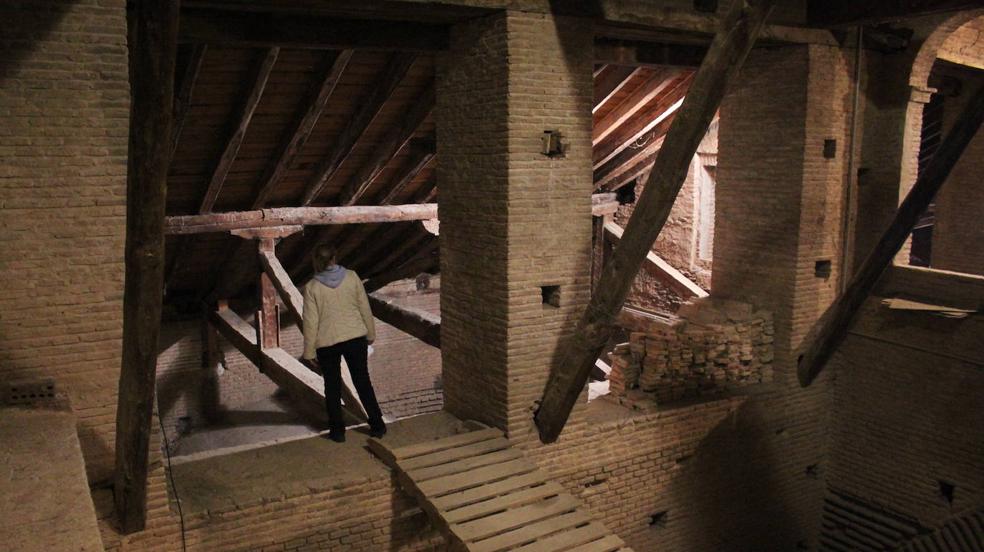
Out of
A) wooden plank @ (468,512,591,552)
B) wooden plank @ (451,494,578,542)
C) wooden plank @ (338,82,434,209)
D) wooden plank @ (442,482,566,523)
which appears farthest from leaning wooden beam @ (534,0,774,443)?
wooden plank @ (338,82,434,209)

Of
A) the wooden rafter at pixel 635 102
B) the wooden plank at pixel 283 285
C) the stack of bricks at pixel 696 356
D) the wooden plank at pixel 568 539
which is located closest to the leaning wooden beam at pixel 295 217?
the wooden plank at pixel 283 285

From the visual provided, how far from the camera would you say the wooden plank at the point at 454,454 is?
567 cm

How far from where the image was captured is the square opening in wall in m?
6.25

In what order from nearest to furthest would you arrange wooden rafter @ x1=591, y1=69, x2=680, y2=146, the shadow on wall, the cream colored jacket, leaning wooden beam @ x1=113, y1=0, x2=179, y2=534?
1. leaning wooden beam @ x1=113, y1=0, x2=179, y2=534
2. the shadow on wall
3. the cream colored jacket
4. wooden rafter @ x1=591, y1=69, x2=680, y2=146

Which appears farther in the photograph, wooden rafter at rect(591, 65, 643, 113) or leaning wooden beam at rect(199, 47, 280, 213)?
wooden rafter at rect(591, 65, 643, 113)

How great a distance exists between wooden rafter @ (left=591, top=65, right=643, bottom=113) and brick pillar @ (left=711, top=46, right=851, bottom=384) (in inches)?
43.5

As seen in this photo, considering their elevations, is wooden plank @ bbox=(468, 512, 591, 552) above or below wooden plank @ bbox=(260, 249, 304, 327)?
below

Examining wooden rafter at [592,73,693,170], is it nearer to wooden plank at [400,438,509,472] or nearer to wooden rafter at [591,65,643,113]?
wooden rafter at [591,65,643,113]

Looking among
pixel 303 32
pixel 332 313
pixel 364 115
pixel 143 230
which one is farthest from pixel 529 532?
pixel 364 115

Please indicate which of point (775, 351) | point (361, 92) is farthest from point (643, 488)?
point (361, 92)

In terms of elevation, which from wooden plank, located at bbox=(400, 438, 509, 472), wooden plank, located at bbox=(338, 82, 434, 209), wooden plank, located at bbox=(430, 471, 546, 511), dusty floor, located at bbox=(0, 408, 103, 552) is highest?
wooden plank, located at bbox=(338, 82, 434, 209)

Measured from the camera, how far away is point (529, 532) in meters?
5.05

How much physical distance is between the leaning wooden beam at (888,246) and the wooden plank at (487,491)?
3.51 m

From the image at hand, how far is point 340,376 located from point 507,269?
61.3 inches
